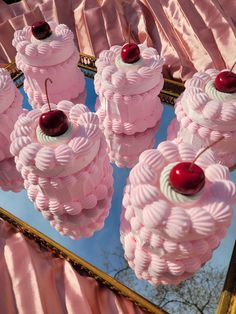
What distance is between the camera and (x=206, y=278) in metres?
1.67

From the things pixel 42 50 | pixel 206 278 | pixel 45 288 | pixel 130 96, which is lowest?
pixel 206 278

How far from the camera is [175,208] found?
1334 mm

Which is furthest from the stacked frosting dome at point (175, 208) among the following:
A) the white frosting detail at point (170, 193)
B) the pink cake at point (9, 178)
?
the pink cake at point (9, 178)

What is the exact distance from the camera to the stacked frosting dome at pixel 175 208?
1313 millimetres

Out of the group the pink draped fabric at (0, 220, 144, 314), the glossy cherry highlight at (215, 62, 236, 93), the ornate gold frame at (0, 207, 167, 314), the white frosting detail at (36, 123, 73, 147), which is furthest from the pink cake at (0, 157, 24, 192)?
the glossy cherry highlight at (215, 62, 236, 93)

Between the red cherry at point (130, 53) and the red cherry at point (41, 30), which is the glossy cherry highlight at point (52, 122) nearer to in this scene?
the red cherry at point (130, 53)

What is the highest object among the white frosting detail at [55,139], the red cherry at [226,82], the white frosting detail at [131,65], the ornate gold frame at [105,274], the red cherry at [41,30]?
the red cherry at [41,30]

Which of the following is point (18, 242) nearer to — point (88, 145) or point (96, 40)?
point (88, 145)

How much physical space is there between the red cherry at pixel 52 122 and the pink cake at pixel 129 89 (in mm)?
435

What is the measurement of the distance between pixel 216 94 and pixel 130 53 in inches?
18.3

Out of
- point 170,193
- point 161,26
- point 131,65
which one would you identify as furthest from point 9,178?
point 161,26

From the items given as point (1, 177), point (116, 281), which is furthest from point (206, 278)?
point (1, 177)

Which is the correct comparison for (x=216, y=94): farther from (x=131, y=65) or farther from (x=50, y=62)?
(x=50, y=62)

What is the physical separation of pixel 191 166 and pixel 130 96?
750 millimetres
